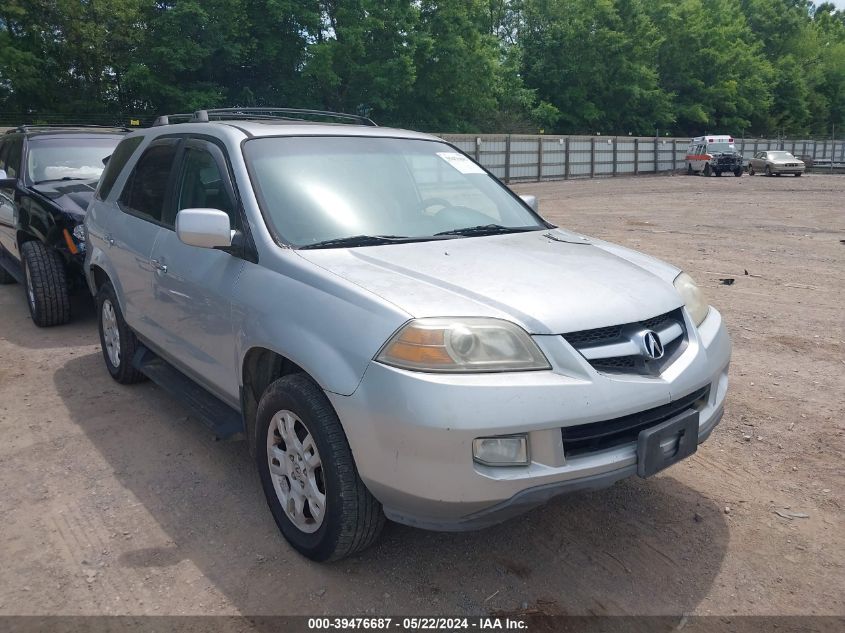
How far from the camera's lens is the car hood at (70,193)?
6.34 m

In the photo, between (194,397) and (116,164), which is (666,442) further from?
(116,164)

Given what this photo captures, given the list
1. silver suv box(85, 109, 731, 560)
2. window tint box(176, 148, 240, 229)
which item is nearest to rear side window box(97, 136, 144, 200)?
silver suv box(85, 109, 731, 560)

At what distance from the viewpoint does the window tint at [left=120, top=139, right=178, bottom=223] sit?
4129 mm

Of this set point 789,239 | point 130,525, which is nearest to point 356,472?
point 130,525

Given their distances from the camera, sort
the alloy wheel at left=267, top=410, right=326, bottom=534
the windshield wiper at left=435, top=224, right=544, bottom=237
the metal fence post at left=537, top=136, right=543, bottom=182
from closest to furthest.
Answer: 1. the alloy wheel at left=267, top=410, right=326, bottom=534
2. the windshield wiper at left=435, top=224, right=544, bottom=237
3. the metal fence post at left=537, top=136, right=543, bottom=182

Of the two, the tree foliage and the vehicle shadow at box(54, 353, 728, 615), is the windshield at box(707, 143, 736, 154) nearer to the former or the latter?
the tree foliage

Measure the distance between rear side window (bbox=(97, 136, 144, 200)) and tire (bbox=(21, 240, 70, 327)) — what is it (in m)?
1.57

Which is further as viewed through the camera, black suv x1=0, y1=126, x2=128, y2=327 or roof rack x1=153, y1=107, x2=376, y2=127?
black suv x1=0, y1=126, x2=128, y2=327

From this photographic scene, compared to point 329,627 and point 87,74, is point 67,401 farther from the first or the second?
point 87,74

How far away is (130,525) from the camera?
3170 mm

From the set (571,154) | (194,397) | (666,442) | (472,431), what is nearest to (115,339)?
(194,397)

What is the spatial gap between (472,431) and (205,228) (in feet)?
5.00

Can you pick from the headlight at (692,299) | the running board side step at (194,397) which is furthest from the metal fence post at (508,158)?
the headlight at (692,299)

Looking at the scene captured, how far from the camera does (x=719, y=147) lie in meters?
40.8
